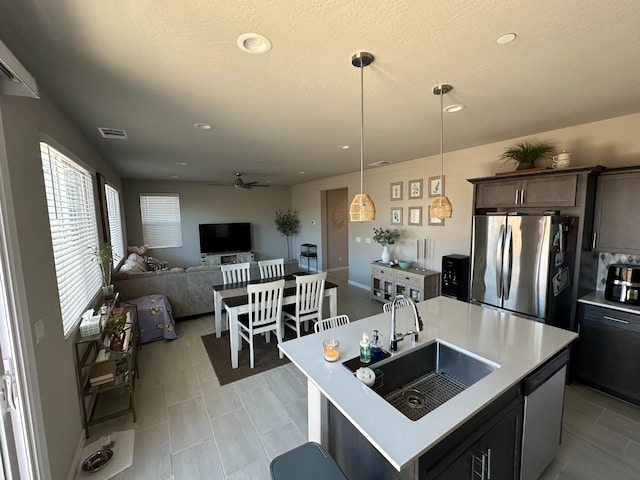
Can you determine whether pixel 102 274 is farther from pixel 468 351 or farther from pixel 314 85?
pixel 468 351

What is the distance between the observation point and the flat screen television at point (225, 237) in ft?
25.1

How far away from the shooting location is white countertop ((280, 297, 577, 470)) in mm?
1083

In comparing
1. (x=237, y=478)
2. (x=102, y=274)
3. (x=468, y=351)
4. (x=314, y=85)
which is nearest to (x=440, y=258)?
(x=468, y=351)

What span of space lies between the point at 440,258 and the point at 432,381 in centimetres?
311

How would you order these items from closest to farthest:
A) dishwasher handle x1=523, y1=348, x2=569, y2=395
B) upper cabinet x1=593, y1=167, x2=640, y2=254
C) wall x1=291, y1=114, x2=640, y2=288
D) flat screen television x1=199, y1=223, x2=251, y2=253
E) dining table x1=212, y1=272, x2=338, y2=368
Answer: dishwasher handle x1=523, y1=348, x2=569, y2=395 → upper cabinet x1=593, y1=167, x2=640, y2=254 → wall x1=291, y1=114, x2=640, y2=288 → dining table x1=212, y1=272, x2=338, y2=368 → flat screen television x1=199, y1=223, x2=251, y2=253

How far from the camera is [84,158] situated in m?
3.06

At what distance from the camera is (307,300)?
3441mm

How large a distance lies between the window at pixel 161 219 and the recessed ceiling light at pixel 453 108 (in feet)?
22.8

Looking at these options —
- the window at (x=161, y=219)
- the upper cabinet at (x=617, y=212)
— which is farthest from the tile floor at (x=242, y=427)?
the window at (x=161, y=219)

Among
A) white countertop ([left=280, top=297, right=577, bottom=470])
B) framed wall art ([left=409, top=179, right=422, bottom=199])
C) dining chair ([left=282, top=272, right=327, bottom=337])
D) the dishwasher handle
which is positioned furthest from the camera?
framed wall art ([left=409, top=179, right=422, bottom=199])

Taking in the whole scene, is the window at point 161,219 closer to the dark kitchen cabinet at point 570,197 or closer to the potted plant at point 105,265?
the potted plant at point 105,265

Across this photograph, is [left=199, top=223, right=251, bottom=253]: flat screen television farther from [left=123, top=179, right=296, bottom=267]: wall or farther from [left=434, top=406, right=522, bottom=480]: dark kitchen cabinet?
[left=434, top=406, right=522, bottom=480]: dark kitchen cabinet

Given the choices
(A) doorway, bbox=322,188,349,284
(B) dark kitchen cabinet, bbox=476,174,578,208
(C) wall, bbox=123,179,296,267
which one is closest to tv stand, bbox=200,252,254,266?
(C) wall, bbox=123,179,296,267

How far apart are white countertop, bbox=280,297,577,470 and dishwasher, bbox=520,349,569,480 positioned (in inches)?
4.1
